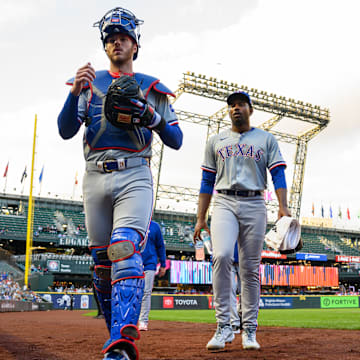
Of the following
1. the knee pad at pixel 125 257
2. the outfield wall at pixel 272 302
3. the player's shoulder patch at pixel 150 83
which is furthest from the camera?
the outfield wall at pixel 272 302

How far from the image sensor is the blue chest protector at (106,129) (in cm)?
306

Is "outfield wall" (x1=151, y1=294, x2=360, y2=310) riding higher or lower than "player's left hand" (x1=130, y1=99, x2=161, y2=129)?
lower

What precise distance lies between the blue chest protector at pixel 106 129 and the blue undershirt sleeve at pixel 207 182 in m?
1.46

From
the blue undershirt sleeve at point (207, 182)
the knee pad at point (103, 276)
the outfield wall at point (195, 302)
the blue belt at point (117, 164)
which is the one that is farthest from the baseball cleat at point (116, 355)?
the outfield wall at point (195, 302)

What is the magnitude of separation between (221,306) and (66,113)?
2.22m

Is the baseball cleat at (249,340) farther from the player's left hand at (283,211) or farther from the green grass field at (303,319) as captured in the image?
the green grass field at (303,319)

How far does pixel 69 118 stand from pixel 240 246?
209 centimetres

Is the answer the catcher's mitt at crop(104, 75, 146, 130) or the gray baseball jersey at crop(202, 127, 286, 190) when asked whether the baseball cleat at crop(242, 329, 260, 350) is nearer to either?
the gray baseball jersey at crop(202, 127, 286, 190)

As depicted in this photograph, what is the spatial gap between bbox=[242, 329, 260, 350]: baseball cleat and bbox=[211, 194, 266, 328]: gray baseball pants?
3.2 inches

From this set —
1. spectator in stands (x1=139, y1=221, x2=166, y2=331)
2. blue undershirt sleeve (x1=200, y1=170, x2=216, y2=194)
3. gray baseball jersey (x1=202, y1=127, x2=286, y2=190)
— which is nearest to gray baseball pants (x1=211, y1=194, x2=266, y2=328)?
gray baseball jersey (x1=202, y1=127, x2=286, y2=190)

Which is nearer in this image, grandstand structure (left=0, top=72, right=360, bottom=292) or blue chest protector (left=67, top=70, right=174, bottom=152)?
blue chest protector (left=67, top=70, right=174, bottom=152)

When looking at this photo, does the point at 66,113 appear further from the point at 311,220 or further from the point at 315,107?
the point at 311,220

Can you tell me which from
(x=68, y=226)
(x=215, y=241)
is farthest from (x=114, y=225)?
(x=68, y=226)

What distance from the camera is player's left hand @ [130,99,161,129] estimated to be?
9.52 feet
